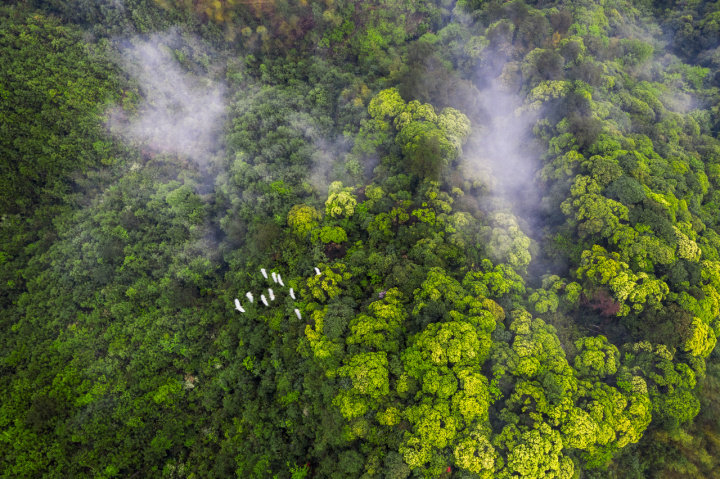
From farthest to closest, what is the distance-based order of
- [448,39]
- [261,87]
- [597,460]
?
1. [448,39]
2. [261,87]
3. [597,460]

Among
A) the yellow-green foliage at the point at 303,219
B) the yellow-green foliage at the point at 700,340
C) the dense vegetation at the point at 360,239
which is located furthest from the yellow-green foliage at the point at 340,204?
the yellow-green foliage at the point at 700,340

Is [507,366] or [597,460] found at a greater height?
[507,366]

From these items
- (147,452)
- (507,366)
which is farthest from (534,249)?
(147,452)

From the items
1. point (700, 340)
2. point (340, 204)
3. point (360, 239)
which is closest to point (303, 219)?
point (340, 204)

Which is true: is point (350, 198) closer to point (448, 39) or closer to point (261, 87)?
point (261, 87)

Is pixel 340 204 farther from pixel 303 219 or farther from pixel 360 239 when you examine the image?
pixel 360 239

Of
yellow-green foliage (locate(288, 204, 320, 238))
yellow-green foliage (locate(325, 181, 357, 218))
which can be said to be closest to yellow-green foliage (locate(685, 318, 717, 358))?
yellow-green foliage (locate(325, 181, 357, 218))

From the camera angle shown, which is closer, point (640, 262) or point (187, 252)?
point (640, 262)

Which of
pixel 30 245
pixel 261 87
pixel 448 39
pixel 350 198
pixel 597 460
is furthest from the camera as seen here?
pixel 448 39
